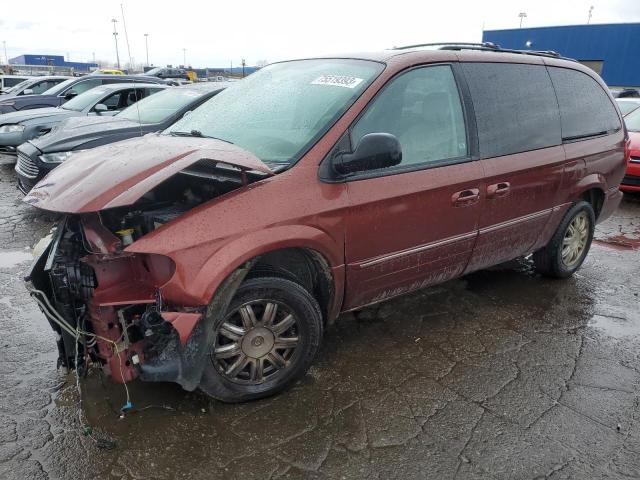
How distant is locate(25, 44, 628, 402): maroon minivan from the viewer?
7.83 feet

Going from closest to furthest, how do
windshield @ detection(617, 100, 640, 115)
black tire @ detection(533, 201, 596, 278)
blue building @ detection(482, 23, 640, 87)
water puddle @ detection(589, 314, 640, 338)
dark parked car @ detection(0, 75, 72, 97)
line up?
water puddle @ detection(589, 314, 640, 338), black tire @ detection(533, 201, 596, 278), windshield @ detection(617, 100, 640, 115), dark parked car @ detection(0, 75, 72, 97), blue building @ detection(482, 23, 640, 87)

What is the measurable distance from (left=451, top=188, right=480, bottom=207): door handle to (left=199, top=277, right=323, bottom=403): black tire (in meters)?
1.15

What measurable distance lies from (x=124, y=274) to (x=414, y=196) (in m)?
1.67

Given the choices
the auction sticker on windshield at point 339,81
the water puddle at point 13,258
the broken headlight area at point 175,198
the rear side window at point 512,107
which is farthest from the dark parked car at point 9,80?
the rear side window at point 512,107

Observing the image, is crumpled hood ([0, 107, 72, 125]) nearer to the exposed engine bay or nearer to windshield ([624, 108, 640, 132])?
the exposed engine bay

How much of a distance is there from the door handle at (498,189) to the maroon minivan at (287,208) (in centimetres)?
2

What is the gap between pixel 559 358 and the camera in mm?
3342

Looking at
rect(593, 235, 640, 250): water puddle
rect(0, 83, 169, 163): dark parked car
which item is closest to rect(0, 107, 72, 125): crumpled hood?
rect(0, 83, 169, 163): dark parked car

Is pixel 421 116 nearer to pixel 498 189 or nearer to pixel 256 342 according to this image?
pixel 498 189

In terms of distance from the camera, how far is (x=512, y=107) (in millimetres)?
3621

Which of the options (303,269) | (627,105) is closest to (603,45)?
(627,105)

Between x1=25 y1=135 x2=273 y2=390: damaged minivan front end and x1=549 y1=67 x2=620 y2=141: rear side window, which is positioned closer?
x1=25 y1=135 x2=273 y2=390: damaged minivan front end

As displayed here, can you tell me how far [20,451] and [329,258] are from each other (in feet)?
5.79

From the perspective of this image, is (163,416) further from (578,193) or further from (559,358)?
(578,193)
